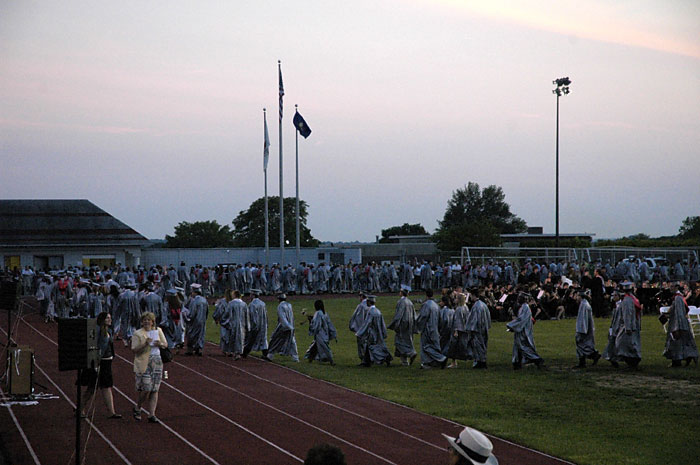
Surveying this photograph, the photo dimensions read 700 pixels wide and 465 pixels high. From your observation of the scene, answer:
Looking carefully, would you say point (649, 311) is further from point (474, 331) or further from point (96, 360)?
point (96, 360)

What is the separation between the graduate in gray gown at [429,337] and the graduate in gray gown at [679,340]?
5427 mm

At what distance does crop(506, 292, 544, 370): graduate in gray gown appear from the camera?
753 inches

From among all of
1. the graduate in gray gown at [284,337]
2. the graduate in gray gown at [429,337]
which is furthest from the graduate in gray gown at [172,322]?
the graduate in gray gown at [429,337]

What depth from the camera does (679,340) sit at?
62.2 feet

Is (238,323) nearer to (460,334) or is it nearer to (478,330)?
(460,334)

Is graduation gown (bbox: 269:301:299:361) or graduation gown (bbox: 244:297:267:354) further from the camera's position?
graduation gown (bbox: 244:297:267:354)

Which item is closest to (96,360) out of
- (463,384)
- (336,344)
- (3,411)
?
(3,411)

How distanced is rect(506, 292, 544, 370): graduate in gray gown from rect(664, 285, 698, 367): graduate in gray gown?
3101 mm

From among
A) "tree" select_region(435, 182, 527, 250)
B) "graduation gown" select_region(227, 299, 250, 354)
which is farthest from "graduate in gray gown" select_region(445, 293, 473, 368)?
"tree" select_region(435, 182, 527, 250)

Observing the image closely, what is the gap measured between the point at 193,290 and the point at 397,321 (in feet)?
22.7

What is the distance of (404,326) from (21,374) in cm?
918

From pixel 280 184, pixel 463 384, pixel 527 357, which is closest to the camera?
pixel 463 384

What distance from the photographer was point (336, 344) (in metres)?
25.1

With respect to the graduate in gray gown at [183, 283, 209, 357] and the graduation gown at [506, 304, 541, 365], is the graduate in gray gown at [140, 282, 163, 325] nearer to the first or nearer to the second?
the graduate in gray gown at [183, 283, 209, 357]
